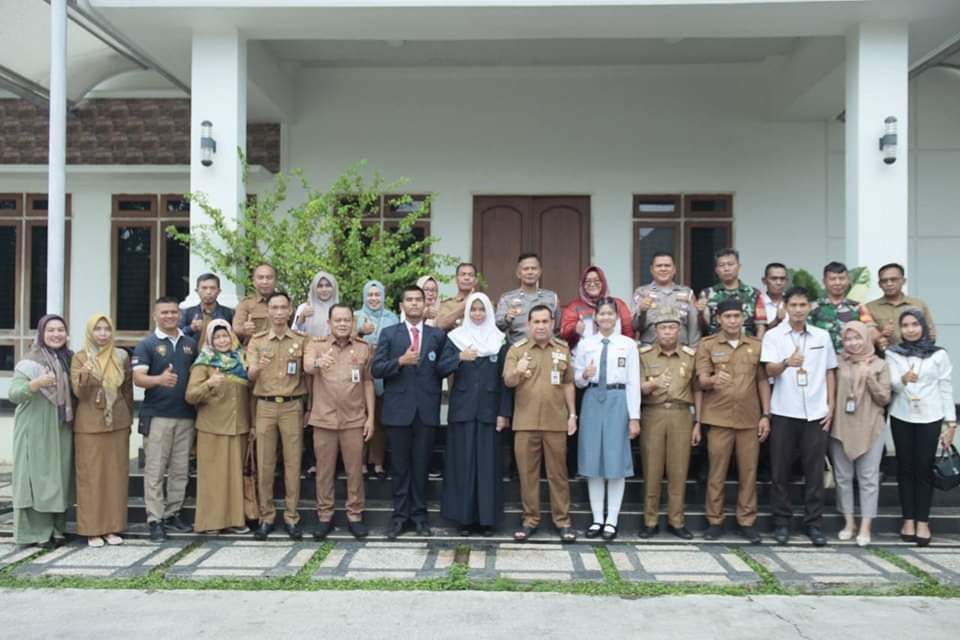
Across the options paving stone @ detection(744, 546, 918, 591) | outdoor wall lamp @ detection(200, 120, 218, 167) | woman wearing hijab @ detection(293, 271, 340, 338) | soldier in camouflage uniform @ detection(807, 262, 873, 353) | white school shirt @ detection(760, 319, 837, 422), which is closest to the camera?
paving stone @ detection(744, 546, 918, 591)

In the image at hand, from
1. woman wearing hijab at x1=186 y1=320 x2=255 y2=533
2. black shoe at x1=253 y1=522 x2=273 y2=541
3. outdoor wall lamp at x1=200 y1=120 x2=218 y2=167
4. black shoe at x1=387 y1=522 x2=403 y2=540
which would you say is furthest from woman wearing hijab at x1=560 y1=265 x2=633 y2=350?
outdoor wall lamp at x1=200 y1=120 x2=218 y2=167

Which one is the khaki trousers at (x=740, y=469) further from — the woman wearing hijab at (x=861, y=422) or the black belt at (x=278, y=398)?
the black belt at (x=278, y=398)

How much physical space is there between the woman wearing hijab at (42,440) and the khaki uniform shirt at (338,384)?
1629 millimetres

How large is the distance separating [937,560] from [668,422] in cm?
187

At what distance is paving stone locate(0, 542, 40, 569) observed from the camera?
194 inches

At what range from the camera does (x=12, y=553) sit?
511cm

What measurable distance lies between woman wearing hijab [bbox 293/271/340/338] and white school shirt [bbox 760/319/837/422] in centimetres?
319

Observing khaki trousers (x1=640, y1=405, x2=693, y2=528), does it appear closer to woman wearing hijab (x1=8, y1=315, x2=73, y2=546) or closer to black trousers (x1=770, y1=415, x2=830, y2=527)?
black trousers (x1=770, y1=415, x2=830, y2=527)

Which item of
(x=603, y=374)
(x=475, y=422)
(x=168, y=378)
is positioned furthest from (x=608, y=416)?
(x=168, y=378)

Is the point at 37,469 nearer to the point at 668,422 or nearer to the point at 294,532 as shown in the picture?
the point at 294,532

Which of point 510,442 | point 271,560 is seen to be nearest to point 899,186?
point 510,442

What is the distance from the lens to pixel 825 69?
7.67 m

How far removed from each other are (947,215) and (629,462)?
20.2 feet

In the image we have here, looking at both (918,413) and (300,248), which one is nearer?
(918,413)
